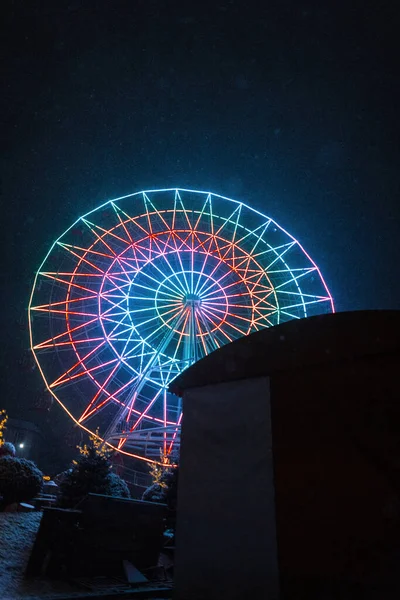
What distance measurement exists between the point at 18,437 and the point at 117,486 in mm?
33777

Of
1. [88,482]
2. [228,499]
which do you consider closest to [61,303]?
[88,482]

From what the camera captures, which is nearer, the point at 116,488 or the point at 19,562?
the point at 19,562

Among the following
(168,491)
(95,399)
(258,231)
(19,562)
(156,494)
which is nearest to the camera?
(19,562)

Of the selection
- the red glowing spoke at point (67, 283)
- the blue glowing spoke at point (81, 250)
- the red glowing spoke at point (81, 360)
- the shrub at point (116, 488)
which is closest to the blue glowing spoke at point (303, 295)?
the blue glowing spoke at point (81, 250)

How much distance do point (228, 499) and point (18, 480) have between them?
278 inches

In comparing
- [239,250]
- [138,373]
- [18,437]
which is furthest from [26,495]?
[18,437]

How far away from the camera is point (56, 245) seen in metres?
16.5

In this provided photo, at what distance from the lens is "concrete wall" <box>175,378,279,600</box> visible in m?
3.59

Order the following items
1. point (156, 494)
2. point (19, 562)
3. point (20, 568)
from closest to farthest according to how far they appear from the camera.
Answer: point (20, 568)
point (19, 562)
point (156, 494)

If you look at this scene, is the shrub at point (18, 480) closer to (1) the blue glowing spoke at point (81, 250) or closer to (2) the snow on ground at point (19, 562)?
(2) the snow on ground at point (19, 562)

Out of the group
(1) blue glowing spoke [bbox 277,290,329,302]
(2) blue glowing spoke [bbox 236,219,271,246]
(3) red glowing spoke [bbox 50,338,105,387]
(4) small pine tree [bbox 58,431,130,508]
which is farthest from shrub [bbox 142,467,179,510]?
(2) blue glowing spoke [bbox 236,219,271,246]

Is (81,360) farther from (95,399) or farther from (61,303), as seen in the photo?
(61,303)

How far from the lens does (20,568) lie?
229 inches

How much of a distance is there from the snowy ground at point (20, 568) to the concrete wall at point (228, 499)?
1.91 metres
